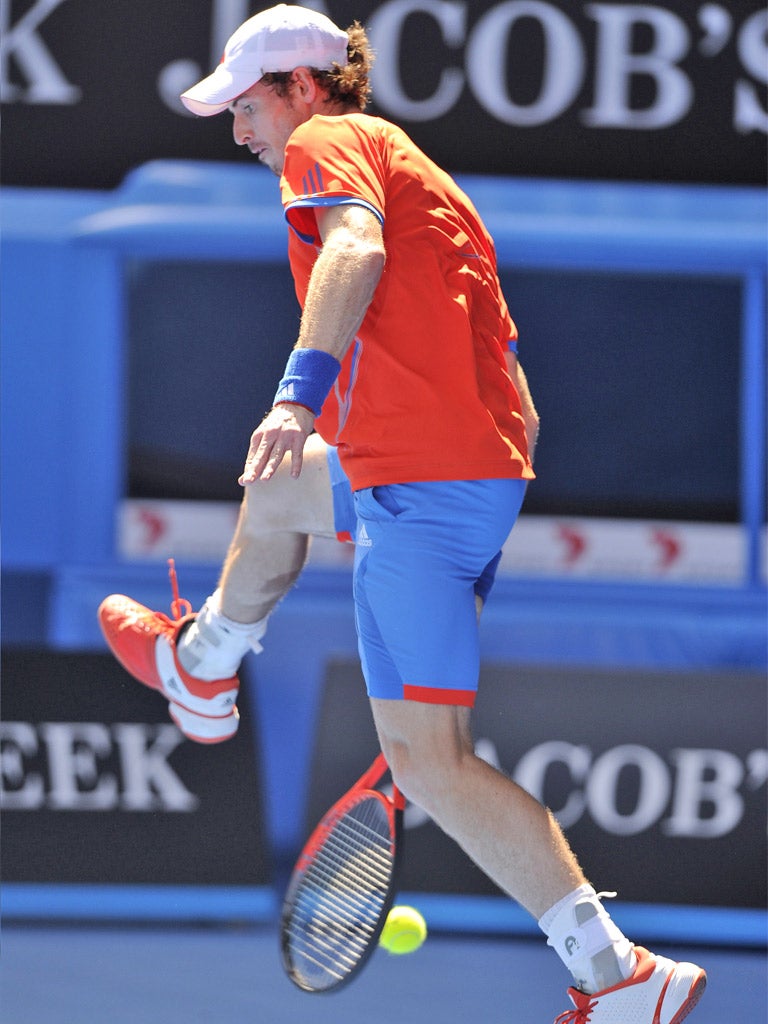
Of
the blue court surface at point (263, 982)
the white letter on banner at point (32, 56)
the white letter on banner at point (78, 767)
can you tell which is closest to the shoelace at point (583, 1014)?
the blue court surface at point (263, 982)

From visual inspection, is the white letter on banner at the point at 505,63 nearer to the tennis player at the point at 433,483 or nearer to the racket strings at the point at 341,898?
the tennis player at the point at 433,483

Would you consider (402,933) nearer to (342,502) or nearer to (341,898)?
(341,898)

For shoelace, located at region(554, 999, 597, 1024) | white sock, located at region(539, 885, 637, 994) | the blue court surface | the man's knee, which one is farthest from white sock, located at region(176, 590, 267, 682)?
shoelace, located at region(554, 999, 597, 1024)

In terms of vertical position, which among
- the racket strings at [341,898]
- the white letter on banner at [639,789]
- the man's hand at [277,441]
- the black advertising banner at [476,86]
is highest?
the black advertising banner at [476,86]

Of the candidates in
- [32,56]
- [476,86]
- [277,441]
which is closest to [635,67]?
[476,86]

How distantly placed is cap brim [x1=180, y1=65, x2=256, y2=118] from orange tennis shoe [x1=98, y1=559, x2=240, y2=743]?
110 cm

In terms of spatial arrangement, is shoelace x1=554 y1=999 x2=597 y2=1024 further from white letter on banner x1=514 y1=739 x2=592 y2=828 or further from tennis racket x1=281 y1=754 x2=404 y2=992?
white letter on banner x1=514 y1=739 x2=592 y2=828

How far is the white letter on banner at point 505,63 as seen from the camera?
5492 millimetres

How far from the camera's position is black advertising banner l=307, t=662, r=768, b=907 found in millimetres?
4922

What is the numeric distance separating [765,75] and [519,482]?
8.77 feet

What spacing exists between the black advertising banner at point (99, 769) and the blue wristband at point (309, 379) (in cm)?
215

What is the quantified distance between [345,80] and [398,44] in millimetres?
2038

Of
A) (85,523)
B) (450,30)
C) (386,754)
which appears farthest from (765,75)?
(386,754)

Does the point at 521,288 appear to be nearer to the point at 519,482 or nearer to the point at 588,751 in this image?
the point at 588,751
